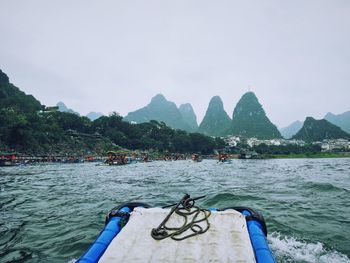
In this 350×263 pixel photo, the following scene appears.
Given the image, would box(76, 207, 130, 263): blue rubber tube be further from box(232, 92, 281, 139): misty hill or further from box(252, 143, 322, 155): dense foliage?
box(232, 92, 281, 139): misty hill

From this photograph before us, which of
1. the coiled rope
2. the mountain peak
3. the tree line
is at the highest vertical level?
the mountain peak

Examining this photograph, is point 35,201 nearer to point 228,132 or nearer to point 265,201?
point 265,201

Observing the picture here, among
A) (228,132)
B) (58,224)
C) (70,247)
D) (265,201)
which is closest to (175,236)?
(70,247)

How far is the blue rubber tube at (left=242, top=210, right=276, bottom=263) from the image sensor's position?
8.61 feet

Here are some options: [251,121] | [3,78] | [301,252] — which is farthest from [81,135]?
[251,121]

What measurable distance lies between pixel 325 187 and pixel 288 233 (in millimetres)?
8362

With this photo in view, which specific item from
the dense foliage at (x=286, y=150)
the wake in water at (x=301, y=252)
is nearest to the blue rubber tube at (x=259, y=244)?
the wake in water at (x=301, y=252)

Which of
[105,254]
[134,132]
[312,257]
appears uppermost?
[134,132]

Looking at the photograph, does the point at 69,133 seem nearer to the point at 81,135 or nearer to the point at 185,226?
the point at 81,135

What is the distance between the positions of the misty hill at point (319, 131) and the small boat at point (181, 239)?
16728cm

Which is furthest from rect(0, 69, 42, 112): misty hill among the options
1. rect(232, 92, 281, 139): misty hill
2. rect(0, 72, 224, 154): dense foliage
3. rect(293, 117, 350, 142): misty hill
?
rect(293, 117, 350, 142): misty hill

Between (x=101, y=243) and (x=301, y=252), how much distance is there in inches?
146

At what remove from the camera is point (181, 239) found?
9.77ft

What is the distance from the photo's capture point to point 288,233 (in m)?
5.67
